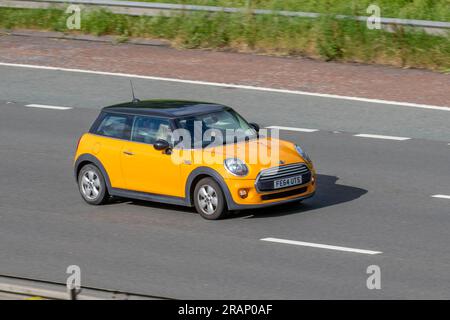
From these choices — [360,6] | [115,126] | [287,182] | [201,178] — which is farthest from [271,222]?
[360,6]

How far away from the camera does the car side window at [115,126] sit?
48.9ft

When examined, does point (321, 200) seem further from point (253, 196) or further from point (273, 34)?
point (273, 34)

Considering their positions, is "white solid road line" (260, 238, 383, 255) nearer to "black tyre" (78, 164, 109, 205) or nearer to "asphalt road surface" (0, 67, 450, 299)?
"asphalt road surface" (0, 67, 450, 299)

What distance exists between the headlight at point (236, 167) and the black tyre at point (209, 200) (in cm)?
28

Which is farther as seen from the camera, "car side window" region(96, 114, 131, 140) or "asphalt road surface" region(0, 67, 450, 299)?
"car side window" region(96, 114, 131, 140)

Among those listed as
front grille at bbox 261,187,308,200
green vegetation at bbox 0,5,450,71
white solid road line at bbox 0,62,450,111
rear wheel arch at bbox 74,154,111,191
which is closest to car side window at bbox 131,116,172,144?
rear wheel arch at bbox 74,154,111,191

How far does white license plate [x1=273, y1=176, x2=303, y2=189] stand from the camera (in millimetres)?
13781

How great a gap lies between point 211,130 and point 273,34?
9660mm

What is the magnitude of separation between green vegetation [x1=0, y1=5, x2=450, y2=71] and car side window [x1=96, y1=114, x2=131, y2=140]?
862 centimetres

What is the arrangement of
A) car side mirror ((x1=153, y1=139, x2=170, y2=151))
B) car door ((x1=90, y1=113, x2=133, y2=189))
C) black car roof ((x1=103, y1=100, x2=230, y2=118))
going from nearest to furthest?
car side mirror ((x1=153, y1=139, x2=170, y2=151))
black car roof ((x1=103, y1=100, x2=230, y2=118))
car door ((x1=90, y1=113, x2=133, y2=189))

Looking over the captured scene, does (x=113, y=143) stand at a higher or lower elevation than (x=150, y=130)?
lower

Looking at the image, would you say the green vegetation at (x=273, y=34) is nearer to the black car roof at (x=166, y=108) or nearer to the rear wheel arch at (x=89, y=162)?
the black car roof at (x=166, y=108)

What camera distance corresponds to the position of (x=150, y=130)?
14.6m

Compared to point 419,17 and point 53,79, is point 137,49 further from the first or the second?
point 419,17
